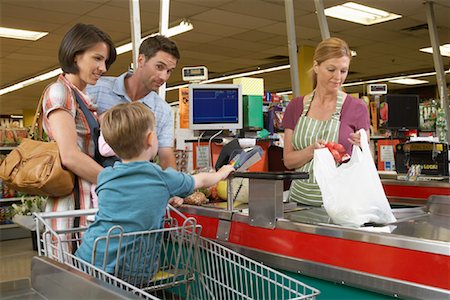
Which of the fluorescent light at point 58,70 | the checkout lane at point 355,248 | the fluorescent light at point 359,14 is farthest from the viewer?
the fluorescent light at point 58,70

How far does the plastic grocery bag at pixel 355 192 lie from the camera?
1879 mm

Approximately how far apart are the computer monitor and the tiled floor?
300cm

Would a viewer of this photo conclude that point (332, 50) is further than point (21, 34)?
No

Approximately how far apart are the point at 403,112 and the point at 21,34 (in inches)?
272

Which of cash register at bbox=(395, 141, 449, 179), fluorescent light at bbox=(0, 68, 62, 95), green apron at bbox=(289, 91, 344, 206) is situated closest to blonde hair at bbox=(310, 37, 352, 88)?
green apron at bbox=(289, 91, 344, 206)

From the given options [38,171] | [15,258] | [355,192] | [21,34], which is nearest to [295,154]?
[355,192]

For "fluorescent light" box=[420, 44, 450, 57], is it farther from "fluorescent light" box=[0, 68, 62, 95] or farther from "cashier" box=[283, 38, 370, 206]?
"cashier" box=[283, 38, 370, 206]

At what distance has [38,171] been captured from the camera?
1856 millimetres

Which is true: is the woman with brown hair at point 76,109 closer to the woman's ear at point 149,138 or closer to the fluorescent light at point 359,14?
the woman's ear at point 149,138

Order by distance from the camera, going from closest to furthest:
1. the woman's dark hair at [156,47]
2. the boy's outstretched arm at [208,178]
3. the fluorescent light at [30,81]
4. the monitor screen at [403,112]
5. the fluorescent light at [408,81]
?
the boy's outstretched arm at [208,178] < the woman's dark hair at [156,47] < the monitor screen at [403,112] < the fluorescent light at [30,81] < the fluorescent light at [408,81]

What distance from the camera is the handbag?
72.7 inches

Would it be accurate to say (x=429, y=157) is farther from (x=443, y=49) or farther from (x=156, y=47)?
(x=443, y=49)

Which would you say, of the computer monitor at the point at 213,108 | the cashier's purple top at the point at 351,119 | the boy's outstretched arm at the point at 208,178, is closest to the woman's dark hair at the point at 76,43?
the boy's outstretched arm at the point at 208,178

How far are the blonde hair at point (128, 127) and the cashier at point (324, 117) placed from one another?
1.06 meters
